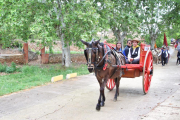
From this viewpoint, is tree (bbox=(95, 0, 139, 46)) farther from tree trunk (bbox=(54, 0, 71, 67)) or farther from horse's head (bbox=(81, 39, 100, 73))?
horse's head (bbox=(81, 39, 100, 73))

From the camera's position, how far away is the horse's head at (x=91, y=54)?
17.2 ft

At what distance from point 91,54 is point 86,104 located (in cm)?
181

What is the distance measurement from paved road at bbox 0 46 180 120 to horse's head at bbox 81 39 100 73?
136 cm

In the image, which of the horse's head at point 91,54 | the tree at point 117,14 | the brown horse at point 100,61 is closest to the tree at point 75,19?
the tree at point 117,14

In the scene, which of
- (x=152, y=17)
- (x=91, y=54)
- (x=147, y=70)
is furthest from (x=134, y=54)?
(x=152, y=17)

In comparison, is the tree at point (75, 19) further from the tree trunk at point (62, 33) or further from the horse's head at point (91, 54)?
the horse's head at point (91, 54)

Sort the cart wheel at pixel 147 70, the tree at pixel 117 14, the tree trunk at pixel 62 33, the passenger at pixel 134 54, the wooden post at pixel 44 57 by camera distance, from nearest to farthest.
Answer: the cart wheel at pixel 147 70 → the passenger at pixel 134 54 → the tree trunk at pixel 62 33 → the tree at pixel 117 14 → the wooden post at pixel 44 57

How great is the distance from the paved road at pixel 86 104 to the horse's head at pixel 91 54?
4.46 feet

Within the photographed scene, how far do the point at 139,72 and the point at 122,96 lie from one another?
112 cm

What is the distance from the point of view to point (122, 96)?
23.6 ft

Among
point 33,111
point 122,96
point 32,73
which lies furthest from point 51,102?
point 32,73

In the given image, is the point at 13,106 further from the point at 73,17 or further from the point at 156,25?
the point at 156,25

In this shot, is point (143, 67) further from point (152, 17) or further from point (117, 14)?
point (152, 17)

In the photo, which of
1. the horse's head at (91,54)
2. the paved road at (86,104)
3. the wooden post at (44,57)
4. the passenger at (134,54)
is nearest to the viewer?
the paved road at (86,104)
